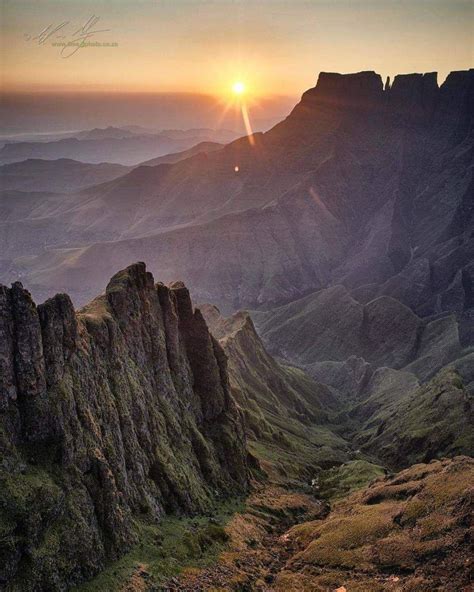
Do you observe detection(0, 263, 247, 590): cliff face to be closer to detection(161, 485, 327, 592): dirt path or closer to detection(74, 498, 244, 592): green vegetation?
detection(74, 498, 244, 592): green vegetation

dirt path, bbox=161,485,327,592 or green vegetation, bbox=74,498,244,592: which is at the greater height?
green vegetation, bbox=74,498,244,592

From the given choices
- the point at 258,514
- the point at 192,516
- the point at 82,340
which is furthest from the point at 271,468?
the point at 82,340

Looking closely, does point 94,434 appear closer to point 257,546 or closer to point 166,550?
point 166,550

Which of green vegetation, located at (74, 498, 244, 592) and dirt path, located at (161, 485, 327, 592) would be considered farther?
dirt path, located at (161, 485, 327, 592)

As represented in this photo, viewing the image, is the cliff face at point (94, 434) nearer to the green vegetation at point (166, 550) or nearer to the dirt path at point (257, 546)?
the green vegetation at point (166, 550)

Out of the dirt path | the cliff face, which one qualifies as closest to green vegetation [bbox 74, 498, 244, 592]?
the dirt path

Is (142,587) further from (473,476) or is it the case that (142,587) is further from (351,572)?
(473,476)

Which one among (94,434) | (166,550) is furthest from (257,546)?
(94,434)

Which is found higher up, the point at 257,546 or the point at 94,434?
the point at 94,434
